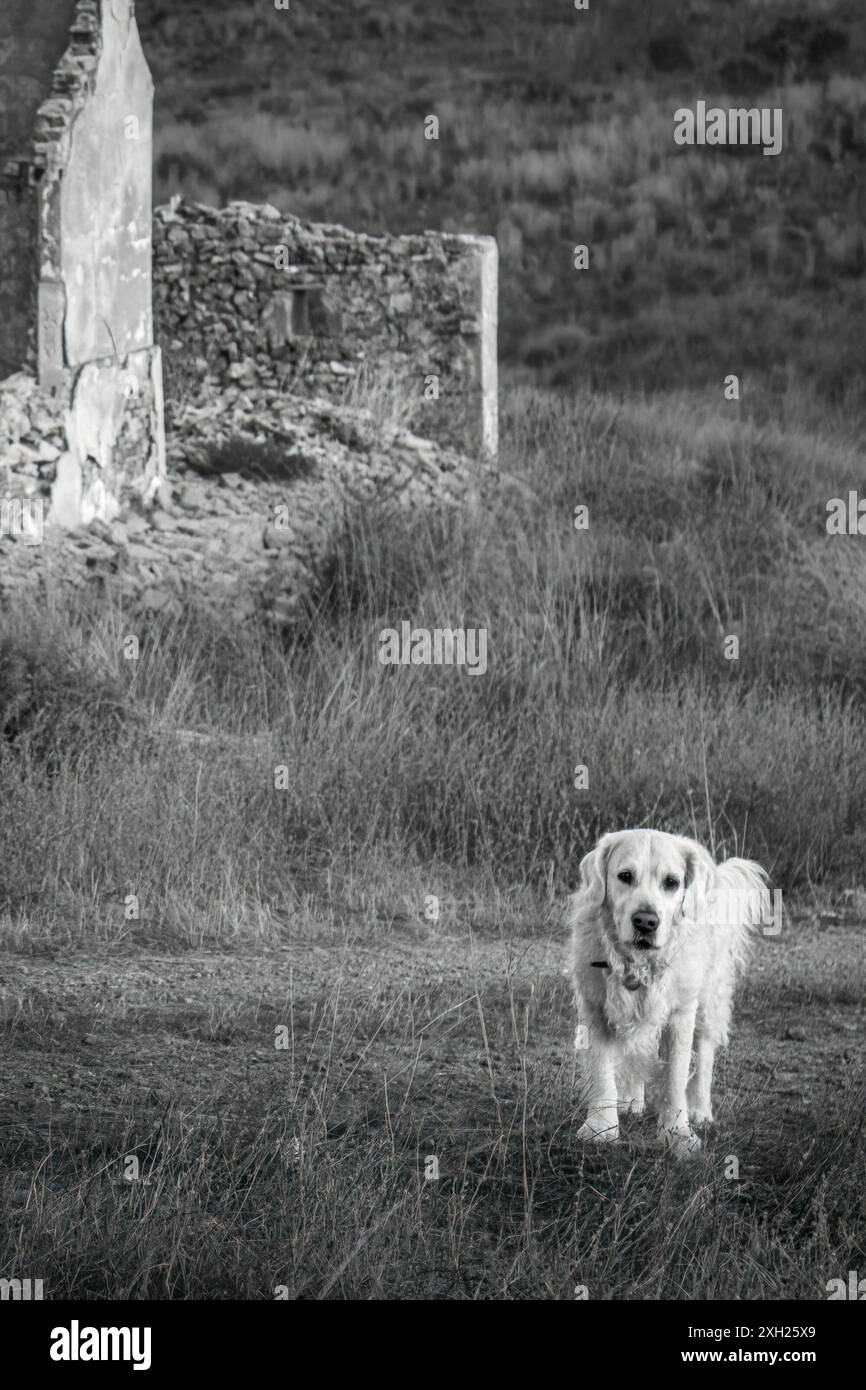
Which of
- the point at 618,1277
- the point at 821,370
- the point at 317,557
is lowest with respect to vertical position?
the point at 618,1277

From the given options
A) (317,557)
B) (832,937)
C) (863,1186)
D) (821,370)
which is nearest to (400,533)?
(317,557)

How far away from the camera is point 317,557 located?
11.0 m

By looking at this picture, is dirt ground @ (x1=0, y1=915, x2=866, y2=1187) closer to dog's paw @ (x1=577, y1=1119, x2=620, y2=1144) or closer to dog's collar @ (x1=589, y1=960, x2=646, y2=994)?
dog's paw @ (x1=577, y1=1119, x2=620, y2=1144)

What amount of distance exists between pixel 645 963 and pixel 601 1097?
0.35 meters

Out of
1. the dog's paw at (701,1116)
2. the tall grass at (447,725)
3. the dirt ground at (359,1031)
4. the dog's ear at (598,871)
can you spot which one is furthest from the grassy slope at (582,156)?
the dog's ear at (598,871)

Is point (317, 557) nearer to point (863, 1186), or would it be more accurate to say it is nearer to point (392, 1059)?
point (392, 1059)

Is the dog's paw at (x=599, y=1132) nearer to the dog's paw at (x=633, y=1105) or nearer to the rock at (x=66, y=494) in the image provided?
the dog's paw at (x=633, y=1105)

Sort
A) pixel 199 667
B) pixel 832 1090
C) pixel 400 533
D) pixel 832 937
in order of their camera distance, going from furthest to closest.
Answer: pixel 400 533
pixel 199 667
pixel 832 937
pixel 832 1090

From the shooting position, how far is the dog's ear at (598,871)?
13.4 ft

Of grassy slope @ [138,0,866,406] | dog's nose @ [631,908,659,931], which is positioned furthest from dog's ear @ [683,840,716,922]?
grassy slope @ [138,0,866,406]

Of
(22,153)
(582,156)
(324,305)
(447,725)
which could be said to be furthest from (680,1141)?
(582,156)

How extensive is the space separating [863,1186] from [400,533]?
24.1ft

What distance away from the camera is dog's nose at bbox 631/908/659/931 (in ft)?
13.1

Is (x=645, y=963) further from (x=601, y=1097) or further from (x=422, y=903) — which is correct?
(x=422, y=903)
